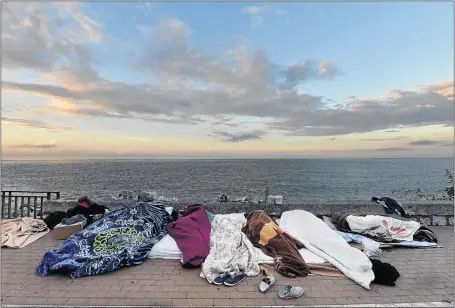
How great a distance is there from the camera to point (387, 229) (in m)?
4.39

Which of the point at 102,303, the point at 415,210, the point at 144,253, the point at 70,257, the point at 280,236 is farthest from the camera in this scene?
the point at 415,210

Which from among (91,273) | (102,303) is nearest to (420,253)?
(102,303)

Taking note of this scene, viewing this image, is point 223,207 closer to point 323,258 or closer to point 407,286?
point 323,258

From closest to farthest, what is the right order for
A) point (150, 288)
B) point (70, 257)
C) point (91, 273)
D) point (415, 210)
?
point (150, 288)
point (91, 273)
point (70, 257)
point (415, 210)

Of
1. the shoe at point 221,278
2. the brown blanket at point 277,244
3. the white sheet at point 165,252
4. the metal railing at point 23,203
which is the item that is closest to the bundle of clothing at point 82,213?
the metal railing at point 23,203

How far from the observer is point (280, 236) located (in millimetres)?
3850

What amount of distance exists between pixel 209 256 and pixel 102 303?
1.31m

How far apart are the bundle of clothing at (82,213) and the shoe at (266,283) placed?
10.6 ft

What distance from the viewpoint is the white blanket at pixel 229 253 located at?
10.3ft

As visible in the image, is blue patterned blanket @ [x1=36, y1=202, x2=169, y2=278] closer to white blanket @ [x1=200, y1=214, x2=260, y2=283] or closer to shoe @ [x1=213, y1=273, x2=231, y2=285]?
white blanket @ [x1=200, y1=214, x2=260, y2=283]

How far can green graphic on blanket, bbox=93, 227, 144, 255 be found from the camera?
358 centimetres

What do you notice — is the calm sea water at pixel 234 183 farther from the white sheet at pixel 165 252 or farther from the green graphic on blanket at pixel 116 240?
the white sheet at pixel 165 252

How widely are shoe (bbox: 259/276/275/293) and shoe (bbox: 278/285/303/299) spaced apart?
0.14 m

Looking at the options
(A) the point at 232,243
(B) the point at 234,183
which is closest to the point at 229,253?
(A) the point at 232,243
